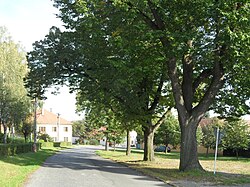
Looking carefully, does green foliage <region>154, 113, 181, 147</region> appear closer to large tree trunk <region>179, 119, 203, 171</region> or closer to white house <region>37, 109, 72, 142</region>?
large tree trunk <region>179, 119, 203, 171</region>

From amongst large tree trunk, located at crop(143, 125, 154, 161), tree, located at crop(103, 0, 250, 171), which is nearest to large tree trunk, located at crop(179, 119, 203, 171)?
tree, located at crop(103, 0, 250, 171)

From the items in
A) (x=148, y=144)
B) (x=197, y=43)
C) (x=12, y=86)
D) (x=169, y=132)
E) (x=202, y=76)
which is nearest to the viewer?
(x=197, y=43)

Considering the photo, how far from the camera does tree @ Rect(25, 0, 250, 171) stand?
16.3 metres

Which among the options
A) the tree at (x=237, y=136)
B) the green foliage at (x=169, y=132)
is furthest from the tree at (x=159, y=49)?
the green foliage at (x=169, y=132)

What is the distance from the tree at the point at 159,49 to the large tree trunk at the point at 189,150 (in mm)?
53

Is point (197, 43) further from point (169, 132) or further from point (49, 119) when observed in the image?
point (49, 119)

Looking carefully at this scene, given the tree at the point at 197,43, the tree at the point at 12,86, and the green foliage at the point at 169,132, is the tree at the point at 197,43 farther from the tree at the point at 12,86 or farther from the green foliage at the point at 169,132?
the green foliage at the point at 169,132

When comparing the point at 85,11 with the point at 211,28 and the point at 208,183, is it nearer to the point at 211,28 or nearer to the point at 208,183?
the point at 211,28

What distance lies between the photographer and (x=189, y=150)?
18.9 metres

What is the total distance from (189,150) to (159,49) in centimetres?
565

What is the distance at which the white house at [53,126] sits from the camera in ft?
327

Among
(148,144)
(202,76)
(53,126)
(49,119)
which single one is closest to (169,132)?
(148,144)

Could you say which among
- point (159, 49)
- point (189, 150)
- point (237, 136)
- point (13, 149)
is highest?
point (159, 49)

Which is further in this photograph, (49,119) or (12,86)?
(49,119)
